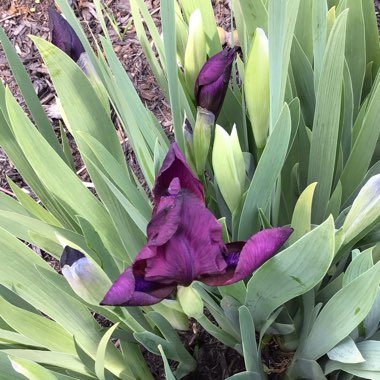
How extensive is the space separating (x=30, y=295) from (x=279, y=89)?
0.43 metres

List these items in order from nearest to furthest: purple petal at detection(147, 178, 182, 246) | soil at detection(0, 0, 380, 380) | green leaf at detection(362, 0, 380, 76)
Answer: purple petal at detection(147, 178, 182, 246), green leaf at detection(362, 0, 380, 76), soil at detection(0, 0, 380, 380)

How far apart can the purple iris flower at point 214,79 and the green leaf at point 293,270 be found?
0.26 m

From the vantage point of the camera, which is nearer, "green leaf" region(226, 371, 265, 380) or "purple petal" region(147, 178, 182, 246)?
"purple petal" region(147, 178, 182, 246)

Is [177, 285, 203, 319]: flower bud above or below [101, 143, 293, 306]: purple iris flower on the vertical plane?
below

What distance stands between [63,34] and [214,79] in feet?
0.76

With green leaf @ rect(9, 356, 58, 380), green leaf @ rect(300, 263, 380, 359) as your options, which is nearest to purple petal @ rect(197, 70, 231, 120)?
green leaf @ rect(300, 263, 380, 359)

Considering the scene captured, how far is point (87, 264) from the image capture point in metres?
0.60

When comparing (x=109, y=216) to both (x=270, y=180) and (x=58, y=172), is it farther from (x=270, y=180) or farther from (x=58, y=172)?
(x=270, y=180)

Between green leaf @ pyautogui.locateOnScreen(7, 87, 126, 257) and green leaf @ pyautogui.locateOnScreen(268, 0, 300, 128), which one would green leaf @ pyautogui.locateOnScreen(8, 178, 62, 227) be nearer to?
green leaf @ pyautogui.locateOnScreen(7, 87, 126, 257)

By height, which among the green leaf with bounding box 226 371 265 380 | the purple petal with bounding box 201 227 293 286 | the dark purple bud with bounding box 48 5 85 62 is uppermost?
the dark purple bud with bounding box 48 5 85 62

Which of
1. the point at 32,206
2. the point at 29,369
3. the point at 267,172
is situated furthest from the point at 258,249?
the point at 32,206

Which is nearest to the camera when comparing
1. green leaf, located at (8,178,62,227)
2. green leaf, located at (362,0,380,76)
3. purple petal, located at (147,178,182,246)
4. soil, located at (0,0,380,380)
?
purple petal, located at (147,178,182,246)

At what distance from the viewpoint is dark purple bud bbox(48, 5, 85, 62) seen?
796 mm

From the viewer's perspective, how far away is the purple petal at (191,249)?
0.54 metres
